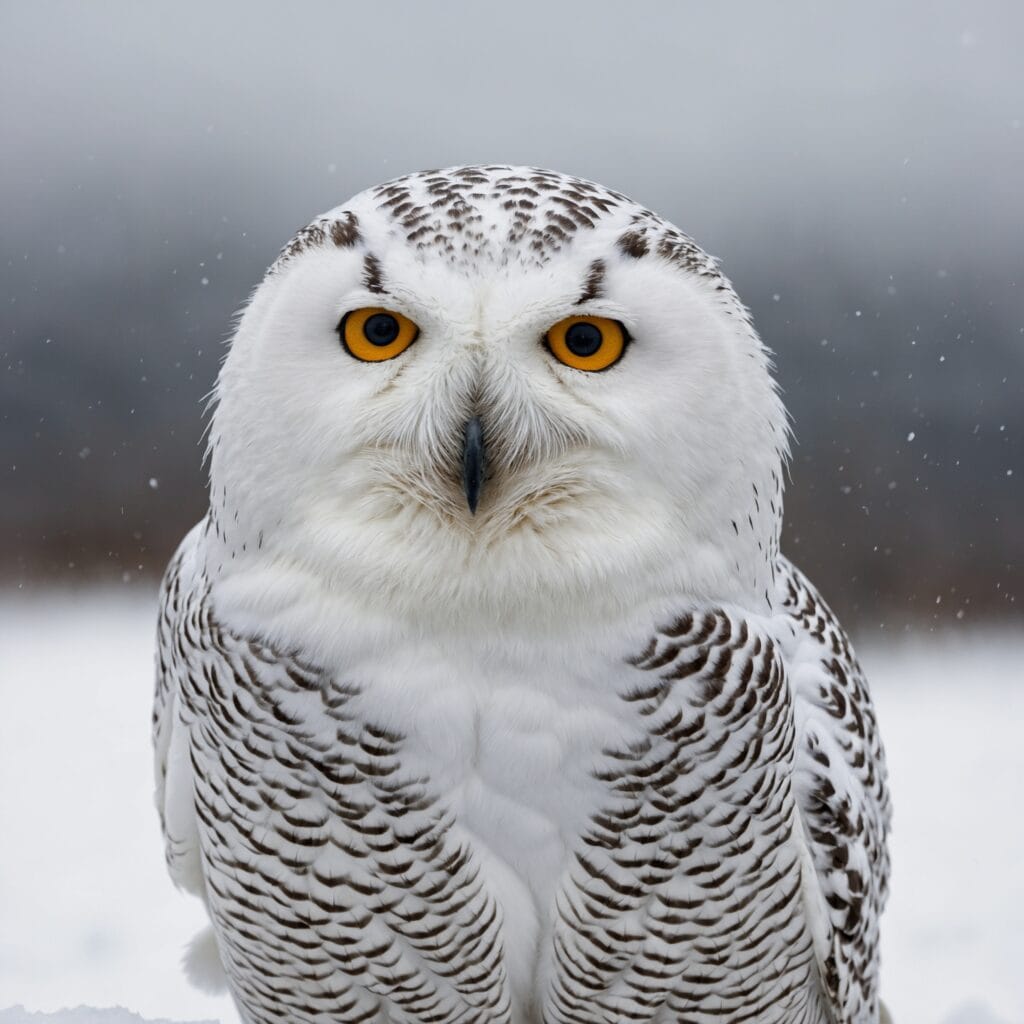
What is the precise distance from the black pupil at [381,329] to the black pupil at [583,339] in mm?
136

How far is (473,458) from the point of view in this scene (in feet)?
2.84

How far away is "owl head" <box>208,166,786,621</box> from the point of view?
0.87m

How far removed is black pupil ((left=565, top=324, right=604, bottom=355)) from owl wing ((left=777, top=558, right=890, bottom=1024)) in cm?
39

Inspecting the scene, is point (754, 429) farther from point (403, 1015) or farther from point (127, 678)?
point (127, 678)

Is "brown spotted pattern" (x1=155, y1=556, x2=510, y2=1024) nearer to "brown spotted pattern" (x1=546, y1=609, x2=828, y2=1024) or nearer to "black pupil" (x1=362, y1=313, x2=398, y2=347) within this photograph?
"brown spotted pattern" (x1=546, y1=609, x2=828, y2=1024)

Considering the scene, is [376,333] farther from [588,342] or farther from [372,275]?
[588,342]

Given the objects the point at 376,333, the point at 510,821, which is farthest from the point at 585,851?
the point at 376,333

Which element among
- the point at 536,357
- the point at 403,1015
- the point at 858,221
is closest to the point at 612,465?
the point at 536,357

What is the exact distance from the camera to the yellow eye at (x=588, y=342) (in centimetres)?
88

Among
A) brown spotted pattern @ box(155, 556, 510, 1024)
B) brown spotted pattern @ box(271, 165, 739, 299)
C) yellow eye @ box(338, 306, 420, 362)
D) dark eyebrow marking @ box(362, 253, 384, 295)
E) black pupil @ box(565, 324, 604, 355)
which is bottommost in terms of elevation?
brown spotted pattern @ box(155, 556, 510, 1024)

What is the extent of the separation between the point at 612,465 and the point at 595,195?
24cm

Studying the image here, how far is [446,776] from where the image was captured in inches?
39.0

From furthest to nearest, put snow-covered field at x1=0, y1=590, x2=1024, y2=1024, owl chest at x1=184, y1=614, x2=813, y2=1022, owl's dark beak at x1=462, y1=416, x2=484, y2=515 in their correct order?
snow-covered field at x1=0, y1=590, x2=1024, y2=1024, owl chest at x1=184, y1=614, x2=813, y2=1022, owl's dark beak at x1=462, y1=416, x2=484, y2=515

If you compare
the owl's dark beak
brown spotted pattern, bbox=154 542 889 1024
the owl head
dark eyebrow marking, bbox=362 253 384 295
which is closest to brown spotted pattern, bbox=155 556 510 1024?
brown spotted pattern, bbox=154 542 889 1024
